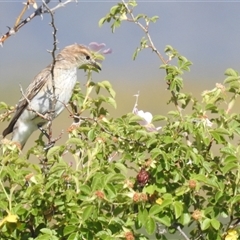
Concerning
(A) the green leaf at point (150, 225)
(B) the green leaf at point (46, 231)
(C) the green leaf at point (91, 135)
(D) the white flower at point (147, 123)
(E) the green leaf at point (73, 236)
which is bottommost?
(E) the green leaf at point (73, 236)

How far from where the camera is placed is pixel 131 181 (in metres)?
1.83

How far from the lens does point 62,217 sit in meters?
1.90

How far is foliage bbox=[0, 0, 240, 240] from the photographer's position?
175cm

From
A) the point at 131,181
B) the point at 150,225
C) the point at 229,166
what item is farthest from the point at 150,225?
the point at 229,166

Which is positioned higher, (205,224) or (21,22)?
(21,22)

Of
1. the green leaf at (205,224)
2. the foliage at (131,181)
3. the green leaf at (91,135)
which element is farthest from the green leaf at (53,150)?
the green leaf at (205,224)

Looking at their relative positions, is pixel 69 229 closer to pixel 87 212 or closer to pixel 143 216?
pixel 87 212

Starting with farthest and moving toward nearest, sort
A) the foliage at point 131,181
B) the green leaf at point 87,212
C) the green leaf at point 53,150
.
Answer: the green leaf at point 53,150 < the foliage at point 131,181 < the green leaf at point 87,212

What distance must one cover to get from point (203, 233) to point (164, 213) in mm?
237

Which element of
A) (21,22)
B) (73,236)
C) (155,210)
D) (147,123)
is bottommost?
(73,236)

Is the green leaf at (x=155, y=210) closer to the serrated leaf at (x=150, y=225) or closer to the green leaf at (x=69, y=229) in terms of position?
the serrated leaf at (x=150, y=225)

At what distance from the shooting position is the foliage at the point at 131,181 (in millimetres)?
1747

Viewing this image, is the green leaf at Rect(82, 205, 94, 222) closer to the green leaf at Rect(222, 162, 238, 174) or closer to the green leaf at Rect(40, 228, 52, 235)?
the green leaf at Rect(40, 228, 52, 235)

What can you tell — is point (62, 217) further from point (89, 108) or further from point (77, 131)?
point (89, 108)
